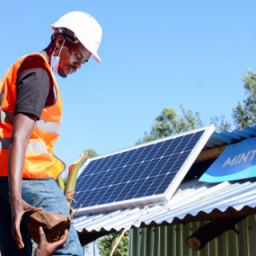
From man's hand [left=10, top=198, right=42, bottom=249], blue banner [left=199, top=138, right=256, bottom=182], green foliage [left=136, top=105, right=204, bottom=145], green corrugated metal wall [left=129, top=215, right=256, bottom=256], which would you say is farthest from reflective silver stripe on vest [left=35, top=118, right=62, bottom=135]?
green foliage [left=136, top=105, right=204, bottom=145]

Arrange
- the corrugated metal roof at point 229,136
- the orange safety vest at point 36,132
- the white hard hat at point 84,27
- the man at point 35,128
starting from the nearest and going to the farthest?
the man at point 35,128 → the orange safety vest at point 36,132 → the white hard hat at point 84,27 → the corrugated metal roof at point 229,136

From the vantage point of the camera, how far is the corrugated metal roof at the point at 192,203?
5898 mm

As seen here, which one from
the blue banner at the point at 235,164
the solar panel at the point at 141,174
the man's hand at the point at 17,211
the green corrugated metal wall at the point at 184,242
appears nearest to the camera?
the man's hand at the point at 17,211

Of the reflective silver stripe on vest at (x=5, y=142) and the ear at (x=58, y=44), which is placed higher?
the ear at (x=58, y=44)

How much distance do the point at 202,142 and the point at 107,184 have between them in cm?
251

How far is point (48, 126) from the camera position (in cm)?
246

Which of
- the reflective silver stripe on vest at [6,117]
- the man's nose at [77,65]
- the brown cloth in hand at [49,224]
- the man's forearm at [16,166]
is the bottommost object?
the brown cloth in hand at [49,224]

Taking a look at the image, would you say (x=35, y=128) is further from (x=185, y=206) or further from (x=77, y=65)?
(x=185, y=206)

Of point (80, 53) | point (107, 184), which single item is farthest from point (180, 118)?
point (80, 53)

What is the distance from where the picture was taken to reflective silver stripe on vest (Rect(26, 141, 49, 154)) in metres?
2.30

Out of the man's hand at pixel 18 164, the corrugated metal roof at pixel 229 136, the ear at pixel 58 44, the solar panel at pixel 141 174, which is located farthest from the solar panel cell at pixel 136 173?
the man's hand at pixel 18 164

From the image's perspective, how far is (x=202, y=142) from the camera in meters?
8.12

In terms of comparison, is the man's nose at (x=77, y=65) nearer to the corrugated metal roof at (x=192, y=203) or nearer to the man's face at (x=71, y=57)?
the man's face at (x=71, y=57)

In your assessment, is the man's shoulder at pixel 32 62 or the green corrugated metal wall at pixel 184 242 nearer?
the man's shoulder at pixel 32 62
